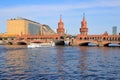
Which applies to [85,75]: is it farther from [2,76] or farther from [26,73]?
[2,76]

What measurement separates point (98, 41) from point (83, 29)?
3428 cm

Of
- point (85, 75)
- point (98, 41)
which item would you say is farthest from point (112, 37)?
point (85, 75)

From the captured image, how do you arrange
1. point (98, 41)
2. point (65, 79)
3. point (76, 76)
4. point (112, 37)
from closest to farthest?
point (65, 79) < point (76, 76) < point (98, 41) < point (112, 37)

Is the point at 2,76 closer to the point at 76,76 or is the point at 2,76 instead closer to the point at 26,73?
the point at 26,73

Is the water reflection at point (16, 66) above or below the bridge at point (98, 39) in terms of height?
below

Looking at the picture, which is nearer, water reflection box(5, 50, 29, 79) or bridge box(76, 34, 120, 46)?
water reflection box(5, 50, 29, 79)

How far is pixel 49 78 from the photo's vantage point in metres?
36.7

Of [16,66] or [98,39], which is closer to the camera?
[16,66]

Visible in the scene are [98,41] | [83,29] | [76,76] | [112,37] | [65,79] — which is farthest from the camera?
[83,29]

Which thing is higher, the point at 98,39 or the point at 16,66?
the point at 98,39

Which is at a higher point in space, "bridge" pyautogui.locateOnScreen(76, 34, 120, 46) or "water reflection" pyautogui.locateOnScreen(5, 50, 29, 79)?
"bridge" pyautogui.locateOnScreen(76, 34, 120, 46)

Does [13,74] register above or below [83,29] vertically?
below

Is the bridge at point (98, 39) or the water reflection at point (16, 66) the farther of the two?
the bridge at point (98, 39)

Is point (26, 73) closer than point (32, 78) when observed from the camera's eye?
A: No
